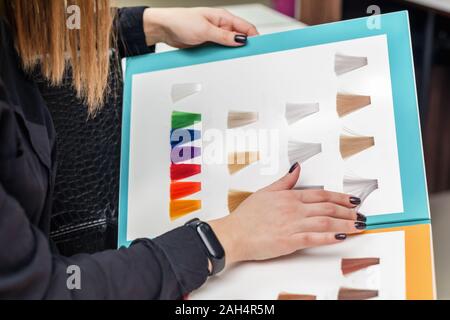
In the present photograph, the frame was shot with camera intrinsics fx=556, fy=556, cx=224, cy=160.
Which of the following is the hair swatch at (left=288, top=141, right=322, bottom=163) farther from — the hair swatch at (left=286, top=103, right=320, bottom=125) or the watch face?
the watch face

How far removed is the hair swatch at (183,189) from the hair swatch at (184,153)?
0.10 ft

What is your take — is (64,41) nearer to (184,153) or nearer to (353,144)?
(184,153)

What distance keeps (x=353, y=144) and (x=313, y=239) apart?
0.40ft

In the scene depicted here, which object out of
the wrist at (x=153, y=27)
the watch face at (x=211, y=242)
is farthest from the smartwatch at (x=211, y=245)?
the wrist at (x=153, y=27)

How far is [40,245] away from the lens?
49 cm

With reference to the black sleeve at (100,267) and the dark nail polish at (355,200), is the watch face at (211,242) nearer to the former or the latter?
the black sleeve at (100,267)

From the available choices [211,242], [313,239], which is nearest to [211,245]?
[211,242]

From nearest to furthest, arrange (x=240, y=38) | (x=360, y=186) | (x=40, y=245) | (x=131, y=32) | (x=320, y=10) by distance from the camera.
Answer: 1. (x=40, y=245)
2. (x=360, y=186)
3. (x=240, y=38)
4. (x=131, y=32)
5. (x=320, y=10)

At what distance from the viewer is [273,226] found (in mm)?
570

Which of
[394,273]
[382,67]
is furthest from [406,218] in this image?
[382,67]

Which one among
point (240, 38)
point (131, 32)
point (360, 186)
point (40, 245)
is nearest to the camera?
point (40, 245)

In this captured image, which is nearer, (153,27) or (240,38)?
(240,38)

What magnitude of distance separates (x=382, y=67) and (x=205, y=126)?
0.21 metres

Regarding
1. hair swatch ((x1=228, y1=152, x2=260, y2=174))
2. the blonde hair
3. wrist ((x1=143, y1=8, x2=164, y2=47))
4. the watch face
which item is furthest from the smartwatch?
wrist ((x1=143, y1=8, x2=164, y2=47))
